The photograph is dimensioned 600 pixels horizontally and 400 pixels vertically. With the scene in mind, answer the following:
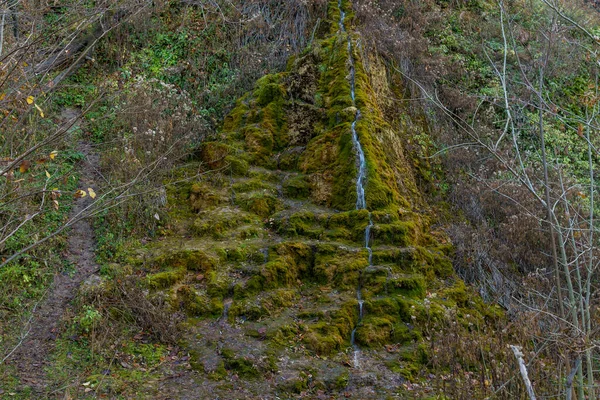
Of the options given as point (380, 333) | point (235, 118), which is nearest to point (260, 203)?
point (235, 118)

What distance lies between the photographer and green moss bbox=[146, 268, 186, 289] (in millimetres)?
7242

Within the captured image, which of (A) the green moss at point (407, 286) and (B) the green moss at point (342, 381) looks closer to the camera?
(B) the green moss at point (342, 381)

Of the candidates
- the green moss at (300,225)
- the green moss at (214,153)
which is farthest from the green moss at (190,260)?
the green moss at (214,153)

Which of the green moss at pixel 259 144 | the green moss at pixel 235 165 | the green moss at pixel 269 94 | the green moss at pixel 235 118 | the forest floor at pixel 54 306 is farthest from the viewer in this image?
the green moss at pixel 269 94

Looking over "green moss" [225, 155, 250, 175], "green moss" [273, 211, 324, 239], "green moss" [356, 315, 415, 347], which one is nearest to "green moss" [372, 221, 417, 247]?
"green moss" [273, 211, 324, 239]

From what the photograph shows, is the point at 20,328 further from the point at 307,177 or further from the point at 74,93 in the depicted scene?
the point at 74,93

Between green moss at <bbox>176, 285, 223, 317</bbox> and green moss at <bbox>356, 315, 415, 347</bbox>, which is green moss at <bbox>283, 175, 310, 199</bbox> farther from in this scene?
green moss at <bbox>356, 315, 415, 347</bbox>

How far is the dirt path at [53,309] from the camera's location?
583cm

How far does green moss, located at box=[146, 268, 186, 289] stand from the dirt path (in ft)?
3.04

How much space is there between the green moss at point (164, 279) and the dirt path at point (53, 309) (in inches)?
36.5

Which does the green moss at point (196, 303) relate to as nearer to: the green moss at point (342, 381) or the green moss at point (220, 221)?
the green moss at point (220, 221)

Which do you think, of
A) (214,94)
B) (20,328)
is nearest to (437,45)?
(214,94)

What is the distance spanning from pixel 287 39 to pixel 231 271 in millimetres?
6549

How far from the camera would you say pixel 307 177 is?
9352mm
